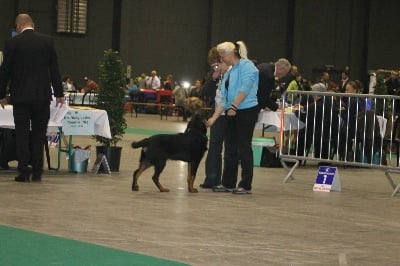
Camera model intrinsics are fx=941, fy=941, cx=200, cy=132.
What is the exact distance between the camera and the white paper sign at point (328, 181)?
9602 mm

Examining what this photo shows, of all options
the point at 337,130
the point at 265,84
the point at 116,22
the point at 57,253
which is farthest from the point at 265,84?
the point at 116,22

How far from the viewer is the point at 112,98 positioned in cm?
1027

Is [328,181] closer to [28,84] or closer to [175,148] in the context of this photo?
[175,148]

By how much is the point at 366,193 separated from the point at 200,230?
3.71 m

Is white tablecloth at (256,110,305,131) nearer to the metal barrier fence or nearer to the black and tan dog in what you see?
the metal barrier fence

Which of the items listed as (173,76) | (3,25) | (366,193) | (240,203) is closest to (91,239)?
(240,203)

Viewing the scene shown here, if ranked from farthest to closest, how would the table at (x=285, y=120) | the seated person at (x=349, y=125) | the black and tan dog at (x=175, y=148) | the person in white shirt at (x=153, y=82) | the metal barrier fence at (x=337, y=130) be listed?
1. the person in white shirt at (x=153, y=82)
2. the table at (x=285, y=120)
3. the seated person at (x=349, y=125)
4. the metal barrier fence at (x=337, y=130)
5. the black and tan dog at (x=175, y=148)

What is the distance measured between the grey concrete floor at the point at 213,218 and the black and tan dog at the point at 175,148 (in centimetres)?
23

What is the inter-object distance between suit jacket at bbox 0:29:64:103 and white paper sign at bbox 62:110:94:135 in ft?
3.54

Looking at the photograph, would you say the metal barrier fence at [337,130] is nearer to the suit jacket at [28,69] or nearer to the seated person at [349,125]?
the seated person at [349,125]

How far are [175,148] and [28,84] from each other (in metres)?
1.49

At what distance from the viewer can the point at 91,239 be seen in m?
5.71

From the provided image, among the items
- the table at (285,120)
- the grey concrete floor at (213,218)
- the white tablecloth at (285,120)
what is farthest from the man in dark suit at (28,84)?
the white tablecloth at (285,120)

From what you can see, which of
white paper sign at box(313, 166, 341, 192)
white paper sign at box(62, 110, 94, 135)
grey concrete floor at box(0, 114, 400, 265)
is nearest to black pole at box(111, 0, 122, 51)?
grey concrete floor at box(0, 114, 400, 265)
